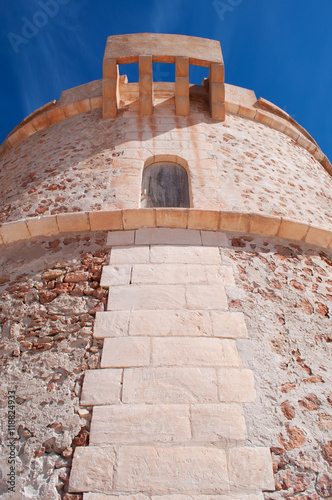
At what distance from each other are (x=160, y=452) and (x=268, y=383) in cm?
90

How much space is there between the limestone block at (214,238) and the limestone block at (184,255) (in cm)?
8

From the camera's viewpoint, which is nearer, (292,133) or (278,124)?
(278,124)

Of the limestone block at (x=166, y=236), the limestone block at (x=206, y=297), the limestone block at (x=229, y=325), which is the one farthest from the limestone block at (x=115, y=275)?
the limestone block at (x=229, y=325)

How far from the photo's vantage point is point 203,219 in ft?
13.0

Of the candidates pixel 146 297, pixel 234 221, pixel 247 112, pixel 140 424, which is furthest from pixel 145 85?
pixel 140 424

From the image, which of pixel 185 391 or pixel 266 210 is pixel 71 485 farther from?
pixel 266 210

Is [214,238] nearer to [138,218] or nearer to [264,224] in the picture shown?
[264,224]

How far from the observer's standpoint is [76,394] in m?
2.64

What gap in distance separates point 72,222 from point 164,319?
1539 mm

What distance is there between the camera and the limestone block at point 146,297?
10.4 feet

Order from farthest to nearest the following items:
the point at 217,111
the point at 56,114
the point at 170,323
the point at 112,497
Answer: the point at 56,114 < the point at 217,111 < the point at 170,323 < the point at 112,497

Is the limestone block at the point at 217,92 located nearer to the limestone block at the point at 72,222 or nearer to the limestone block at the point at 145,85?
the limestone block at the point at 145,85

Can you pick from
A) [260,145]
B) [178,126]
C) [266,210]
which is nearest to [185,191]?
[266,210]

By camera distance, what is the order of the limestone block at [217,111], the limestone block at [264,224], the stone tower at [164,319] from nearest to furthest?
the stone tower at [164,319] < the limestone block at [264,224] < the limestone block at [217,111]
